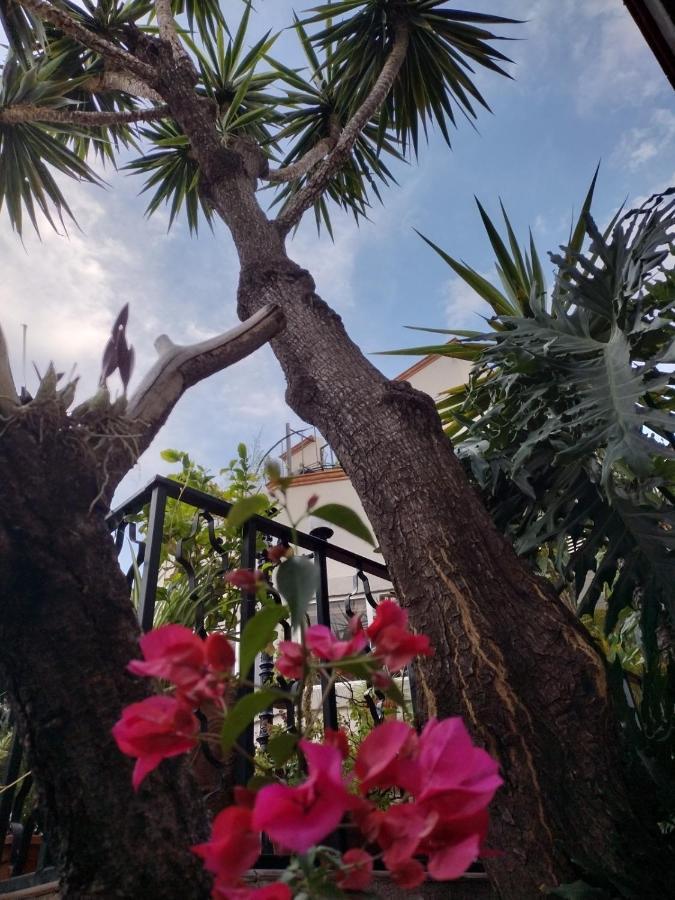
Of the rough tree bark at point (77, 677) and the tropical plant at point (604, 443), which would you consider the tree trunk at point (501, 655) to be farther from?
the rough tree bark at point (77, 677)

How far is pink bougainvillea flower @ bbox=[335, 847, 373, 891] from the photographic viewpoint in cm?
41

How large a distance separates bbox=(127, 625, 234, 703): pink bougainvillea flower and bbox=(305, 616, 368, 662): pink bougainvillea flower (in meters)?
0.08

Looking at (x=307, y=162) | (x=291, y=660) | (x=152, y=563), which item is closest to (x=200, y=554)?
(x=152, y=563)

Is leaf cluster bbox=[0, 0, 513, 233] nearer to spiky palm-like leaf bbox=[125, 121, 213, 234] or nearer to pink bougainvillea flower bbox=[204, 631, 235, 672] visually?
spiky palm-like leaf bbox=[125, 121, 213, 234]

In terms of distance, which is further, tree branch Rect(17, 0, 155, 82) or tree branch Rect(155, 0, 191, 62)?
tree branch Rect(155, 0, 191, 62)

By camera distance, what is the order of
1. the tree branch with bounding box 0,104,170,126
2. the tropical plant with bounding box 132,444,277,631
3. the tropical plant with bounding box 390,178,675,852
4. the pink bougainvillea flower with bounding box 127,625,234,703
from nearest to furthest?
the pink bougainvillea flower with bounding box 127,625,234,703, the tropical plant with bounding box 390,178,675,852, the tropical plant with bounding box 132,444,277,631, the tree branch with bounding box 0,104,170,126

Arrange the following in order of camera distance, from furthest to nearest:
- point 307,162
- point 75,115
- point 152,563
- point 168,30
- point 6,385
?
point 307,162 → point 75,115 → point 168,30 → point 152,563 → point 6,385

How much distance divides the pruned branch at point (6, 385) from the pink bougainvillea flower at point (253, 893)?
0.59 metres

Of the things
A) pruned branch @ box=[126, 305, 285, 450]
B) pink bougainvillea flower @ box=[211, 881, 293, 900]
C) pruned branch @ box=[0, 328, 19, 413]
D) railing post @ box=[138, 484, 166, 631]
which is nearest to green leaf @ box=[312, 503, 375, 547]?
pink bougainvillea flower @ box=[211, 881, 293, 900]

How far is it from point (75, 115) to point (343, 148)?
154 centimetres

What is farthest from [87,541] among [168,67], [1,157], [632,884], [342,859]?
[1,157]

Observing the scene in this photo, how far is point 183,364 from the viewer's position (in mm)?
1143

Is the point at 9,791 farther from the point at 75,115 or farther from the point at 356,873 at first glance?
the point at 75,115

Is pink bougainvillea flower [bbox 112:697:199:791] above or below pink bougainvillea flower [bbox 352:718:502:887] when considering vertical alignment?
above
